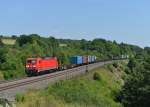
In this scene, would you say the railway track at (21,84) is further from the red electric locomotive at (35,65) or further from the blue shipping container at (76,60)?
the blue shipping container at (76,60)

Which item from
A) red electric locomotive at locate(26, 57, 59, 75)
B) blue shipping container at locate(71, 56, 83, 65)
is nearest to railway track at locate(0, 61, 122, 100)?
red electric locomotive at locate(26, 57, 59, 75)

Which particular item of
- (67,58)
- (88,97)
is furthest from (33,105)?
(67,58)

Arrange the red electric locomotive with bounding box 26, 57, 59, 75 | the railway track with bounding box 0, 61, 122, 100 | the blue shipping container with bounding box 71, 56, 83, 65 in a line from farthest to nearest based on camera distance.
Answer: the blue shipping container with bounding box 71, 56, 83, 65
the red electric locomotive with bounding box 26, 57, 59, 75
the railway track with bounding box 0, 61, 122, 100

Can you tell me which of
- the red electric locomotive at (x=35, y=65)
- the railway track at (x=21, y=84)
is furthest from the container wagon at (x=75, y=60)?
the railway track at (x=21, y=84)

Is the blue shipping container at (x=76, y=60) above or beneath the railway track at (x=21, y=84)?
above

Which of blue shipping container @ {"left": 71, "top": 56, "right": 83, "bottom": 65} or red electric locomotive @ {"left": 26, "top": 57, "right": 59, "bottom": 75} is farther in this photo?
blue shipping container @ {"left": 71, "top": 56, "right": 83, "bottom": 65}

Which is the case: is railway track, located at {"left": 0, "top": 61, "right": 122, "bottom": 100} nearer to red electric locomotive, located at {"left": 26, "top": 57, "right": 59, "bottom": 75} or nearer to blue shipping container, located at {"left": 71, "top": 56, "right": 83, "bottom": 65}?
red electric locomotive, located at {"left": 26, "top": 57, "right": 59, "bottom": 75}

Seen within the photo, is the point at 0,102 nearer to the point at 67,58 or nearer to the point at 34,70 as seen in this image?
the point at 34,70

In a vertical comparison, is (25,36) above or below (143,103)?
above

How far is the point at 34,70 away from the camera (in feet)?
225

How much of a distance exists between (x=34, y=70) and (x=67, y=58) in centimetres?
4730

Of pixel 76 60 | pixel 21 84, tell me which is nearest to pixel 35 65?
pixel 21 84

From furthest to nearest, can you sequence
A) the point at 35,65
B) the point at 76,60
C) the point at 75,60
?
1. the point at 75,60
2. the point at 76,60
3. the point at 35,65

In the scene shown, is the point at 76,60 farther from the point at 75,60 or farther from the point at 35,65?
the point at 35,65
